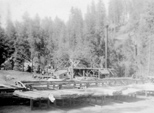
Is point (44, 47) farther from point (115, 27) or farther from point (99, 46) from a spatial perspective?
point (115, 27)

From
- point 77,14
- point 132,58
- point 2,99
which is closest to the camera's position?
point 2,99

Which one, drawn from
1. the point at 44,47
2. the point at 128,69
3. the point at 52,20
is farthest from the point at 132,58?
the point at 52,20

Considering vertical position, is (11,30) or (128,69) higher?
(11,30)

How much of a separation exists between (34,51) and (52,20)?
122 ft

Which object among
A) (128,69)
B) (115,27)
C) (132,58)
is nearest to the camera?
(128,69)

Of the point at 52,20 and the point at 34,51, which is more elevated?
the point at 52,20

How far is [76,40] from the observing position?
230 feet

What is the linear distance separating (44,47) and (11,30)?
10.7 m

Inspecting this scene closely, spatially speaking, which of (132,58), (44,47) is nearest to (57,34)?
(44,47)

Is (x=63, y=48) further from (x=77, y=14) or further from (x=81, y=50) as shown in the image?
(x=77, y=14)

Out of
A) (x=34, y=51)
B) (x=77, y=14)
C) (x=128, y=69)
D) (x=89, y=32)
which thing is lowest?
(x=128, y=69)

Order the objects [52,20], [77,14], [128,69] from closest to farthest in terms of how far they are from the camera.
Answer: [128,69]
[77,14]
[52,20]

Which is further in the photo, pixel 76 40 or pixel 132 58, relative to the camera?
pixel 76 40

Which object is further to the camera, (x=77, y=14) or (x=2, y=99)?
(x=77, y=14)
